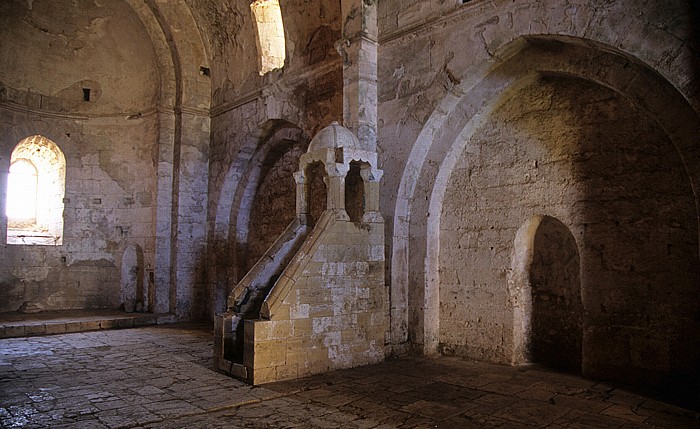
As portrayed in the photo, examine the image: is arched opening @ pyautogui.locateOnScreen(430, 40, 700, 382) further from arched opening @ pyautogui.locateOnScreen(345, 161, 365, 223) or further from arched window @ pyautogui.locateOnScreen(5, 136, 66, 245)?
arched window @ pyautogui.locateOnScreen(5, 136, 66, 245)

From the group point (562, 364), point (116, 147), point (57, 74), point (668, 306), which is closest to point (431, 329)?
point (562, 364)

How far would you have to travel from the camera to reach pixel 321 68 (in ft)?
27.1

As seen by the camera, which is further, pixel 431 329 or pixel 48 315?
pixel 48 315

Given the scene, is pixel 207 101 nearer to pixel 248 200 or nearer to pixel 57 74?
pixel 248 200

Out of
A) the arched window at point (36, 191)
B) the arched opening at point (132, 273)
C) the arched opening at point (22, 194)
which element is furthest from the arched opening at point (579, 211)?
the arched opening at point (22, 194)

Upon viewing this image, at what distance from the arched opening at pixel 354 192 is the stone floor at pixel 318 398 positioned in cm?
178

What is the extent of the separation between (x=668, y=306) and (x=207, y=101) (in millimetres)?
8815

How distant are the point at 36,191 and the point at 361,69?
782 centimetres

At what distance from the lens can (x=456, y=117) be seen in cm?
659

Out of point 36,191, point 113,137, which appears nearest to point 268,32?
point 113,137

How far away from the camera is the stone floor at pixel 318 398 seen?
4.17 meters

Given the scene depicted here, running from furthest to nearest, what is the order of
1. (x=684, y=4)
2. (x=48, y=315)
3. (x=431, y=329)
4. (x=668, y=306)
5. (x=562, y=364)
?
(x=48, y=315) → (x=431, y=329) → (x=562, y=364) → (x=668, y=306) → (x=684, y=4)

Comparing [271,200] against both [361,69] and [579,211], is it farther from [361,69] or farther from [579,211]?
[579,211]

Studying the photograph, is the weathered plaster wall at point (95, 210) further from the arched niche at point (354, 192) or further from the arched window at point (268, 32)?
the arched niche at point (354, 192)
